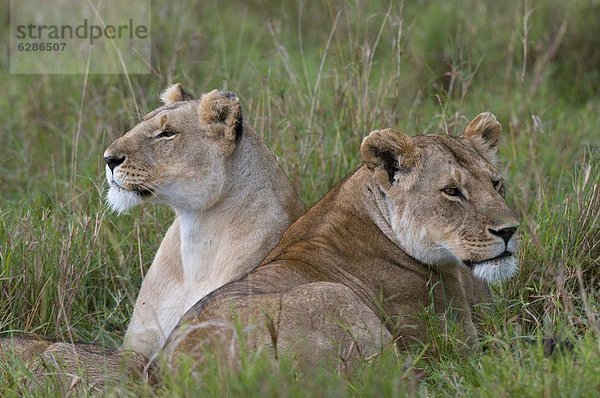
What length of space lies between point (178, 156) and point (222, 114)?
283 millimetres

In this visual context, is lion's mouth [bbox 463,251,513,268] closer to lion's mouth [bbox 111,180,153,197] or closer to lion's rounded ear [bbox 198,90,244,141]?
lion's rounded ear [bbox 198,90,244,141]

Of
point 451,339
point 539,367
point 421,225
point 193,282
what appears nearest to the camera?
point 539,367

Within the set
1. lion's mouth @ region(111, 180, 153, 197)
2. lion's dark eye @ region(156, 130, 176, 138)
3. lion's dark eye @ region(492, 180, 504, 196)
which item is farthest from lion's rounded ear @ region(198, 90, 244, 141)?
lion's dark eye @ region(492, 180, 504, 196)

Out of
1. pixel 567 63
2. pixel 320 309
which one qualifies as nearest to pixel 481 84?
pixel 567 63

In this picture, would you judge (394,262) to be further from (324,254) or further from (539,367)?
(539,367)

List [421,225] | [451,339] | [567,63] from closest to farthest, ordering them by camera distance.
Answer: [451,339]
[421,225]
[567,63]

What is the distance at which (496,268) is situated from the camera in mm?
5004

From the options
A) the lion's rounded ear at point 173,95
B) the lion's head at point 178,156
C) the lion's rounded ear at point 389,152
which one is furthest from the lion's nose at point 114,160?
the lion's rounded ear at point 389,152

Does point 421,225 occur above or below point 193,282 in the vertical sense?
above

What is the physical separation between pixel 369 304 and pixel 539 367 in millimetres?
1059

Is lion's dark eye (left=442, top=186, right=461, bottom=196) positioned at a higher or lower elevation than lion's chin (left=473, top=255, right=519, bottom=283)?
higher

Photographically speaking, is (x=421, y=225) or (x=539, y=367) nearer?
(x=539, y=367)

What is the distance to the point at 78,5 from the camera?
32.2 ft

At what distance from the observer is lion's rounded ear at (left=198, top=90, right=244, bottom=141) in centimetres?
553
